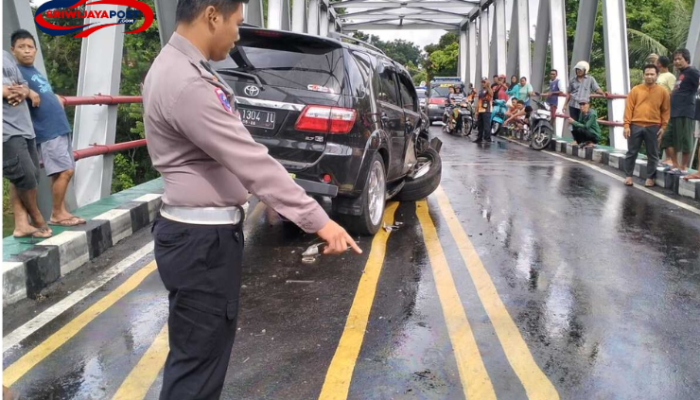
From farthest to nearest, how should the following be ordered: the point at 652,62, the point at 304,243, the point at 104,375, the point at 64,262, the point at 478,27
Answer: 1. the point at 478,27
2. the point at 652,62
3. the point at 304,243
4. the point at 64,262
5. the point at 104,375

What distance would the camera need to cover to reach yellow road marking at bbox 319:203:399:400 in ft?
9.98

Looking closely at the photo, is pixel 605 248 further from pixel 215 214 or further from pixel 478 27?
pixel 478 27

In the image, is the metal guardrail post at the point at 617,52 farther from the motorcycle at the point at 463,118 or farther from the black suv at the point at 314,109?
the black suv at the point at 314,109

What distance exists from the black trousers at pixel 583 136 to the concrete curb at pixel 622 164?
19 centimetres

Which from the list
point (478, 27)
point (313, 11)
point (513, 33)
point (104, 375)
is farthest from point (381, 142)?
point (478, 27)

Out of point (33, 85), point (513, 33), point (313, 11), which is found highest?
point (313, 11)

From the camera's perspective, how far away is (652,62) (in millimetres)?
9625

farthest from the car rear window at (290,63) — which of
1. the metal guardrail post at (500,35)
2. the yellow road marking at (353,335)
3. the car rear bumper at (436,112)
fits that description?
the metal guardrail post at (500,35)

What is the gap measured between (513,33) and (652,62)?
13.4m

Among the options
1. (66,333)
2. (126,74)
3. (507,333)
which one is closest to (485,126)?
(126,74)

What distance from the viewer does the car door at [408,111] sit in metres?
7.19

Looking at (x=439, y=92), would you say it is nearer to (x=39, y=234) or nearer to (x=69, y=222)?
(x=69, y=222)

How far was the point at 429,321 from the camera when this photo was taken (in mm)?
3941

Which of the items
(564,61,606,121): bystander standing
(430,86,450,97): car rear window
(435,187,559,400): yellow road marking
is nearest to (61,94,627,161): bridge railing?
(435,187,559,400): yellow road marking
